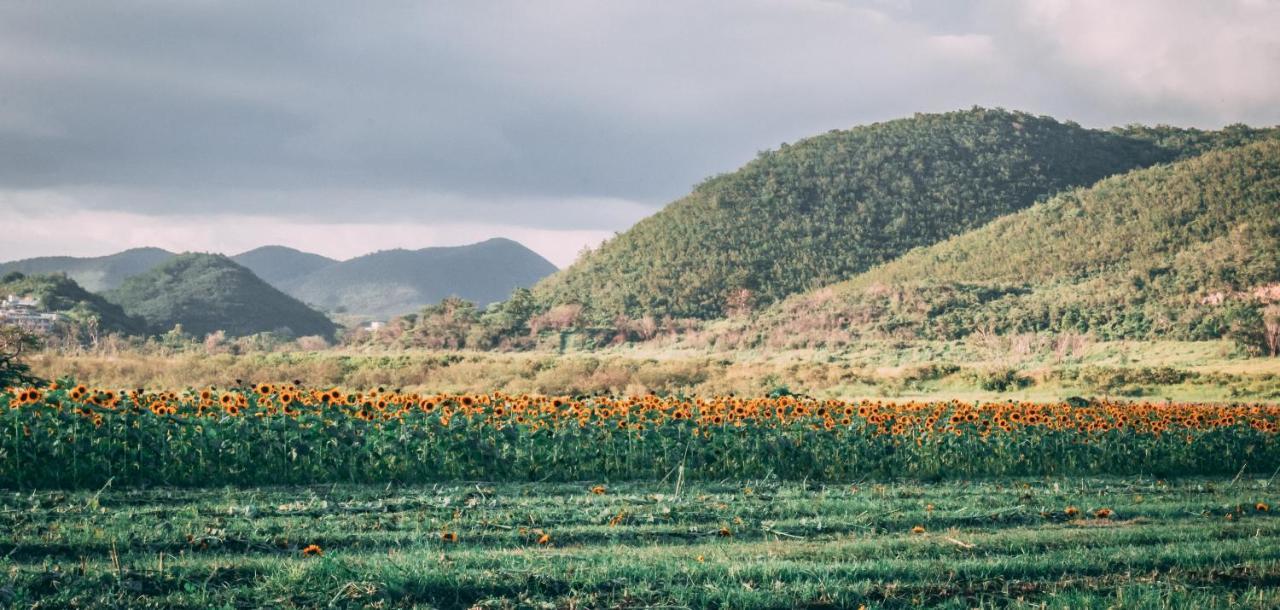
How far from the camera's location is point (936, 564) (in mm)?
6676

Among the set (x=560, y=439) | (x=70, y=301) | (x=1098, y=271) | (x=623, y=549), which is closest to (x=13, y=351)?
(x=560, y=439)

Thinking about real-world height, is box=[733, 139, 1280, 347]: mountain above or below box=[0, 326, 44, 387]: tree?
above

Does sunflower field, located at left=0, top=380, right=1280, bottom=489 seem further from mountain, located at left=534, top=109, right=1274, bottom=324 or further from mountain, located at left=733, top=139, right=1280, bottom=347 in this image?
mountain, located at left=534, top=109, right=1274, bottom=324

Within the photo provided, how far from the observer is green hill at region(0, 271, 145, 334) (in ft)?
187

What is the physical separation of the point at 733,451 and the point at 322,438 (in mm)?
4975

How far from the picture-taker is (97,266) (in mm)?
148000

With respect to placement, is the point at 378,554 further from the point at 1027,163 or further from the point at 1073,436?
the point at 1027,163

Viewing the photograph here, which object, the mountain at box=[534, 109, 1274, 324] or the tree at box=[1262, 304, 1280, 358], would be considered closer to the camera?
the tree at box=[1262, 304, 1280, 358]

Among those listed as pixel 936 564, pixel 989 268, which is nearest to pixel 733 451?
pixel 936 564

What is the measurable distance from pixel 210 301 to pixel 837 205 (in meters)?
53.8

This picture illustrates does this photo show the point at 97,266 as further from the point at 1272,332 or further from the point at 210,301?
the point at 1272,332

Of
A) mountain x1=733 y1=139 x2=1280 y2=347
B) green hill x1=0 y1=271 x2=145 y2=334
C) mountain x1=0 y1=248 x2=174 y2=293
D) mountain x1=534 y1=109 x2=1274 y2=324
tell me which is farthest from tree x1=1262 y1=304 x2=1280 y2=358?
mountain x1=0 y1=248 x2=174 y2=293

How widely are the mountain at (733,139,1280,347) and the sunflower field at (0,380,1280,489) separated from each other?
31256mm

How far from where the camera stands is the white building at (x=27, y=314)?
4966cm
